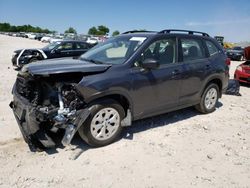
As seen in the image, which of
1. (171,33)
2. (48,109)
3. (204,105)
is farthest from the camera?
(204,105)

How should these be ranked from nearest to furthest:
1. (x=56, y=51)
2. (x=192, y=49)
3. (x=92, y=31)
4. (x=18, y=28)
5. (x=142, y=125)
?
1. (x=142, y=125)
2. (x=192, y=49)
3. (x=56, y=51)
4. (x=92, y=31)
5. (x=18, y=28)

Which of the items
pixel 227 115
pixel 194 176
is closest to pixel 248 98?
pixel 227 115

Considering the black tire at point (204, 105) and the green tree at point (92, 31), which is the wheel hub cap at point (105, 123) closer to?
the black tire at point (204, 105)

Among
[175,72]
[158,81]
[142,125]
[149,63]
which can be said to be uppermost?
[149,63]

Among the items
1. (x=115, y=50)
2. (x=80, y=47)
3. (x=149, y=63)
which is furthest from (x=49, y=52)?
(x=149, y=63)

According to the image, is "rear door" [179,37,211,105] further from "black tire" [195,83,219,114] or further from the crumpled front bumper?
the crumpled front bumper

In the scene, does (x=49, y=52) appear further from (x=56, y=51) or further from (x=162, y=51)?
(x=162, y=51)

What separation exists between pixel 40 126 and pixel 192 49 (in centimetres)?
340

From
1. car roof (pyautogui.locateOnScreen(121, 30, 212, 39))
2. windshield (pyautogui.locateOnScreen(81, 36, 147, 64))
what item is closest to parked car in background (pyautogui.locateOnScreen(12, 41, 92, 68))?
windshield (pyautogui.locateOnScreen(81, 36, 147, 64))

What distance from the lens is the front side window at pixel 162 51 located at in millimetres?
4508

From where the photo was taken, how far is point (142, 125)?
507 centimetres

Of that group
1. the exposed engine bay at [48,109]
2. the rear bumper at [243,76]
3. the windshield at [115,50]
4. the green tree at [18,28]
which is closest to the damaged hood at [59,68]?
the exposed engine bay at [48,109]

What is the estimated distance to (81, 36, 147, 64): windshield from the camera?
4395 mm

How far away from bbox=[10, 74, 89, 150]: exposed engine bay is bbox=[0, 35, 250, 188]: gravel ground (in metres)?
0.31
